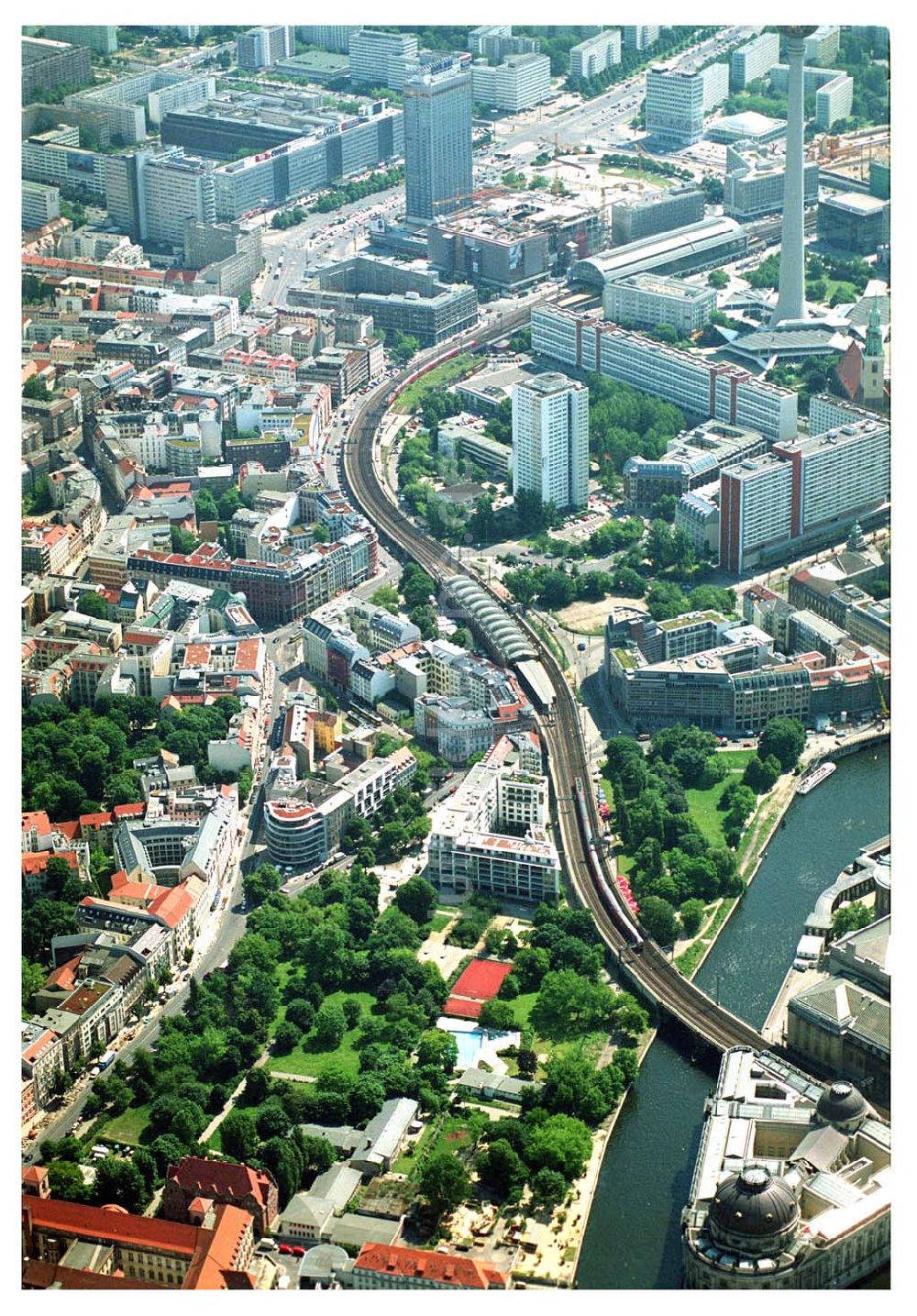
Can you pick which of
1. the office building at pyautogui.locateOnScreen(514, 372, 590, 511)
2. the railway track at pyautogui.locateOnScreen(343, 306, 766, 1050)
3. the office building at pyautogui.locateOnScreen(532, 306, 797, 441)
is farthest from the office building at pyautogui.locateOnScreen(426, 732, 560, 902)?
the office building at pyautogui.locateOnScreen(532, 306, 797, 441)

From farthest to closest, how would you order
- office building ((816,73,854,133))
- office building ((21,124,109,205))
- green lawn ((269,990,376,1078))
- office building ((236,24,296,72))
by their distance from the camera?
office building ((236,24,296,72)), office building ((816,73,854,133)), office building ((21,124,109,205)), green lawn ((269,990,376,1078))

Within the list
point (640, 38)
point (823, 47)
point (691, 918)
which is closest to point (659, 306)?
point (823, 47)

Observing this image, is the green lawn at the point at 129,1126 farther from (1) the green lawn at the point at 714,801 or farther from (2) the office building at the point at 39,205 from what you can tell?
(2) the office building at the point at 39,205

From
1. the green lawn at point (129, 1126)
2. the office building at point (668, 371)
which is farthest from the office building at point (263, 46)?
the green lawn at point (129, 1126)

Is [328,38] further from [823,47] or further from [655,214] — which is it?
[655,214]

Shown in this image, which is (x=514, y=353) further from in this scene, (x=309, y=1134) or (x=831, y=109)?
(x=309, y=1134)

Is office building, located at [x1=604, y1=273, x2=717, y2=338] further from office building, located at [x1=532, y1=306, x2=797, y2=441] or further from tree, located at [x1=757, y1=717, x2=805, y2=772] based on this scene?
tree, located at [x1=757, y1=717, x2=805, y2=772]
